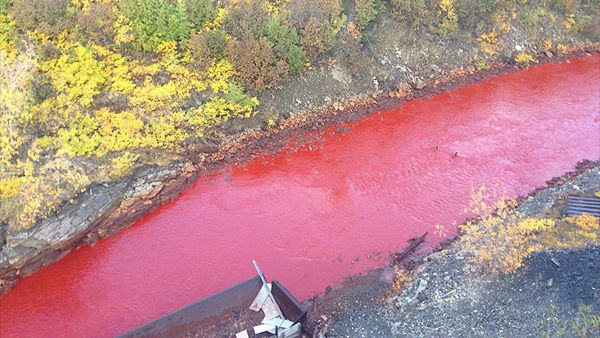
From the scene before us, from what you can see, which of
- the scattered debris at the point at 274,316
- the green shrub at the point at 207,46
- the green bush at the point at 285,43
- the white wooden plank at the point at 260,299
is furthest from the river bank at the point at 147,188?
the scattered debris at the point at 274,316

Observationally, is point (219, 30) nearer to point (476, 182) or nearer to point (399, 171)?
point (399, 171)

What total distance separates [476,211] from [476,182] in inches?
71.0

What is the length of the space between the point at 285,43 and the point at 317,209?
8.84m

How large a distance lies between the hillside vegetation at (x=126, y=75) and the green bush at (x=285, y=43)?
2.1 inches

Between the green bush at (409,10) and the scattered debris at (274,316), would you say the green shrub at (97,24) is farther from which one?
the green bush at (409,10)

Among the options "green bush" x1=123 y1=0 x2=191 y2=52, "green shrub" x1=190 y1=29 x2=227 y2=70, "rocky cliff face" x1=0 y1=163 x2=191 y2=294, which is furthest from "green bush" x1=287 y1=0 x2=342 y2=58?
"rocky cliff face" x1=0 y1=163 x2=191 y2=294

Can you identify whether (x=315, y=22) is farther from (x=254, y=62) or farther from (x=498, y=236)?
(x=498, y=236)

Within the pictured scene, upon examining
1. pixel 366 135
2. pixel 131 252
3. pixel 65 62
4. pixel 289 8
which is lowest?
pixel 366 135

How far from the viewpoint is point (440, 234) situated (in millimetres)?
17062

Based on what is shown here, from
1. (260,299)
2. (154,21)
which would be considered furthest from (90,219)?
(154,21)

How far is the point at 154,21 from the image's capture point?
1994 centimetres

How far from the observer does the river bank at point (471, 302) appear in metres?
12.0

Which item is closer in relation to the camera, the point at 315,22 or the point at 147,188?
the point at 147,188

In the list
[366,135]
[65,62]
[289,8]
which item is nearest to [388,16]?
[289,8]
